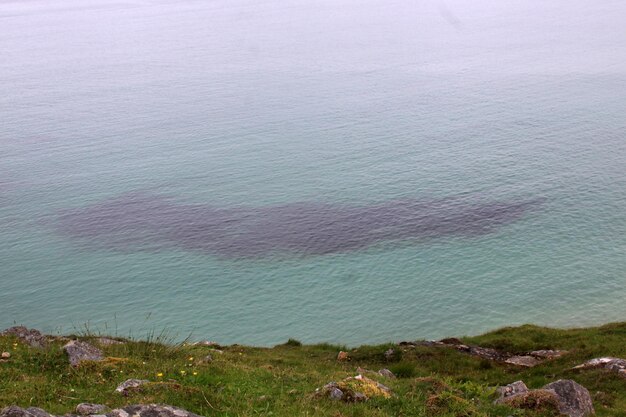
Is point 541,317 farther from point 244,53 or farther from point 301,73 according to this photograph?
point 244,53

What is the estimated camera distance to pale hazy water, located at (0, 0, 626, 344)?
225 feet

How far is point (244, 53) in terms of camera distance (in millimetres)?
175125

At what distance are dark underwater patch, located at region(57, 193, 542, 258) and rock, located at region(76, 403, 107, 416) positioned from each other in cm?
5541

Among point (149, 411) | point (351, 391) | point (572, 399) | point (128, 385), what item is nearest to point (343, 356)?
point (351, 391)

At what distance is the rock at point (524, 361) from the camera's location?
41.6 metres

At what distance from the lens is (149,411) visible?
69.8 feet

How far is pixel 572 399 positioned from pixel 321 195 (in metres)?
66.3

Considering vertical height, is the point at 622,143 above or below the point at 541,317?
above

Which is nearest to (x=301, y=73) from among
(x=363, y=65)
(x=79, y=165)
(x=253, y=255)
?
(x=363, y=65)

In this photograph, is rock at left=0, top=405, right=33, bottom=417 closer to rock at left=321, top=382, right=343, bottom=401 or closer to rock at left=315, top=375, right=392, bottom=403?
rock at left=315, top=375, right=392, bottom=403

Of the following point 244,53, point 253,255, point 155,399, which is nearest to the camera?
point 155,399

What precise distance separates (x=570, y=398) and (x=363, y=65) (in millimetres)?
134502

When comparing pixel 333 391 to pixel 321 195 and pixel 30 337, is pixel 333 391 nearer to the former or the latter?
pixel 30 337

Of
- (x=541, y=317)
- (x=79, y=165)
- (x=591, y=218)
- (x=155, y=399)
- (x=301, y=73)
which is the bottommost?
(x=541, y=317)
